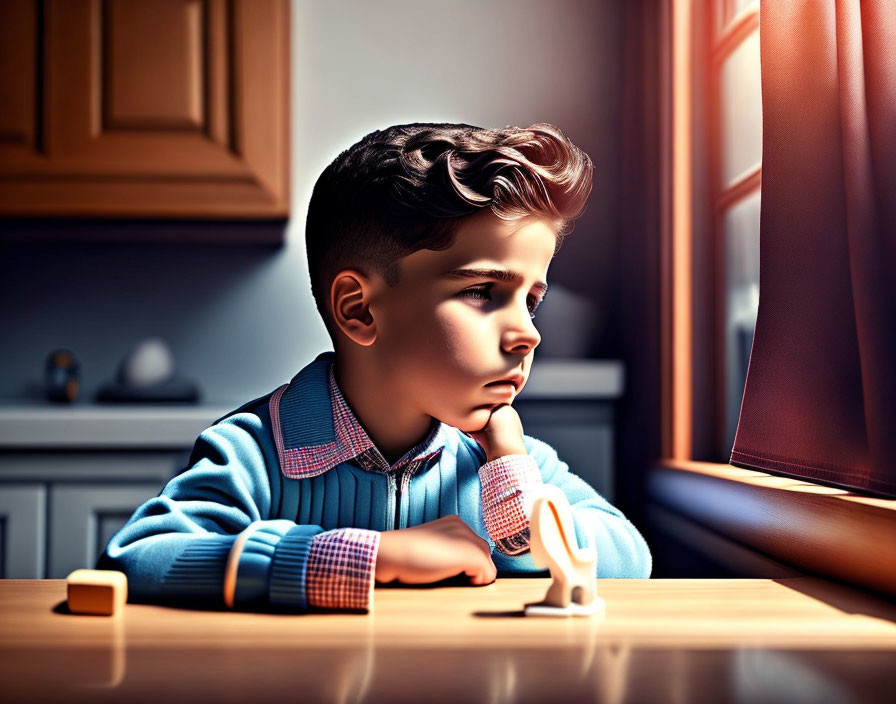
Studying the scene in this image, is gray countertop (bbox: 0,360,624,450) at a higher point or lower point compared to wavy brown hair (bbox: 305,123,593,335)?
lower

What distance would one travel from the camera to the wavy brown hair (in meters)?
0.74

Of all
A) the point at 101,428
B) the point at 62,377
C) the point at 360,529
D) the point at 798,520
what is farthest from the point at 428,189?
the point at 62,377

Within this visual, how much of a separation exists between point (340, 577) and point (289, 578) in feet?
0.12

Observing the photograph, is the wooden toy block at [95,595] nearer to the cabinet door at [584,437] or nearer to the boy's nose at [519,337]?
the boy's nose at [519,337]

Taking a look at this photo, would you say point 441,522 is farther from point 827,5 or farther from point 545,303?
point 545,303

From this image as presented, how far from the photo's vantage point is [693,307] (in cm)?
169

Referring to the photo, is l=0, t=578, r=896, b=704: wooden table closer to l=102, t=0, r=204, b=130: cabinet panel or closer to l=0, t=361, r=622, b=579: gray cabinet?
l=0, t=361, r=622, b=579: gray cabinet

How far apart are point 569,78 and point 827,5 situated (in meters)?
1.37

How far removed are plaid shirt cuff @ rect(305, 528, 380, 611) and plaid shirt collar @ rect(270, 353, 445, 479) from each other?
6.9 inches

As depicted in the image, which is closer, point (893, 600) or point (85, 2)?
point (893, 600)

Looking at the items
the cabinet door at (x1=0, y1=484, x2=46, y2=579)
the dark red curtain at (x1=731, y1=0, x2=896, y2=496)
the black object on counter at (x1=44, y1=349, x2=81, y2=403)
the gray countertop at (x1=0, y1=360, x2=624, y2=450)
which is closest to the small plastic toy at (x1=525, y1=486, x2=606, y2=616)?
the dark red curtain at (x1=731, y1=0, x2=896, y2=496)

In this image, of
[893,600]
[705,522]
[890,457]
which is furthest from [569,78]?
[893,600]

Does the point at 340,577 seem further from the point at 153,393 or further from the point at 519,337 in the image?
the point at 153,393

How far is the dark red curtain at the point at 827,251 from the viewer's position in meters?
0.81
